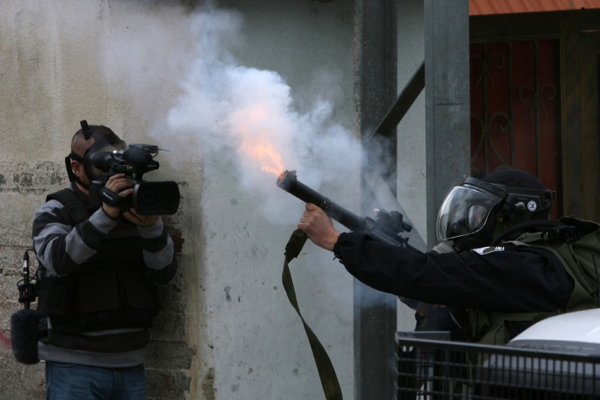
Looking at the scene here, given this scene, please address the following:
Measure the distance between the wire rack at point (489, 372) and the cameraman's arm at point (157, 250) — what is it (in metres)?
2.24

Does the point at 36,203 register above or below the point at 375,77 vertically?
below

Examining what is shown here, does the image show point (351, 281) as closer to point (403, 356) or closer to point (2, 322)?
point (2, 322)

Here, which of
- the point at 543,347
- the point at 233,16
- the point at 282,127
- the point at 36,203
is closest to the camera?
the point at 543,347

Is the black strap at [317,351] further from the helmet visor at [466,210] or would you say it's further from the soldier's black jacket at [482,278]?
the soldier's black jacket at [482,278]

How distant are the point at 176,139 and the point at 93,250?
3.20ft

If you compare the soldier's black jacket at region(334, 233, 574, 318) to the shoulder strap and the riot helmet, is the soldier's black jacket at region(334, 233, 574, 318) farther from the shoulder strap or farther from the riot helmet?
the shoulder strap

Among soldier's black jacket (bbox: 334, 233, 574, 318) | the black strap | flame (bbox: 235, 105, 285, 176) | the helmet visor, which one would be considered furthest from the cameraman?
soldier's black jacket (bbox: 334, 233, 574, 318)

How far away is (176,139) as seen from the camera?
16.4ft

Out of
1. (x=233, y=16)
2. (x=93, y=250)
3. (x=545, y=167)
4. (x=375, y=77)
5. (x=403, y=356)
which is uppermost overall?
(x=233, y=16)

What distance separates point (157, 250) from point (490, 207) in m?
1.88

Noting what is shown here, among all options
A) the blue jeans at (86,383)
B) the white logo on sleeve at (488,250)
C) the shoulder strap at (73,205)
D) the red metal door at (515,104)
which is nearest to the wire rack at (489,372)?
the white logo on sleeve at (488,250)

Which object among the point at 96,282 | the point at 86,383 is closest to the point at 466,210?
the point at 96,282

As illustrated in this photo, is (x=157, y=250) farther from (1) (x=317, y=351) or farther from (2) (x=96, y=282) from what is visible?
(1) (x=317, y=351)

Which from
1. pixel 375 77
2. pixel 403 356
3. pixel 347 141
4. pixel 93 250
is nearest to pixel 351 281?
pixel 347 141
